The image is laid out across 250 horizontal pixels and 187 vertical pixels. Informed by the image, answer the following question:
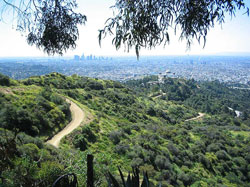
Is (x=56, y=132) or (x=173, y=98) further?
(x=173, y=98)

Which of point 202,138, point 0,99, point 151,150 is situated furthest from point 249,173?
point 0,99

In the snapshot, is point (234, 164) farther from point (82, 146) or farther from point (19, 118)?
point (19, 118)

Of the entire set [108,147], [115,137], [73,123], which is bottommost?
[108,147]

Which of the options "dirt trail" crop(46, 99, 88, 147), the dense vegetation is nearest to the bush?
the dense vegetation

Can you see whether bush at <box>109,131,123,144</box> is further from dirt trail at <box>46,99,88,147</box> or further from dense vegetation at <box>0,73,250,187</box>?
dirt trail at <box>46,99,88,147</box>

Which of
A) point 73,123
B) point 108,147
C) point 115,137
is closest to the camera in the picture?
point 108,147

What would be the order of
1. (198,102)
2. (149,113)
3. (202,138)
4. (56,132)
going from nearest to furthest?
(56,132) < (202,138) < (149,113) < (198,102)

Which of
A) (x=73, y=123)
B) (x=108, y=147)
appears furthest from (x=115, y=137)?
(x=73, y=123)

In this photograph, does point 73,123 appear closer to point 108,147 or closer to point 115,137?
point 115,137
